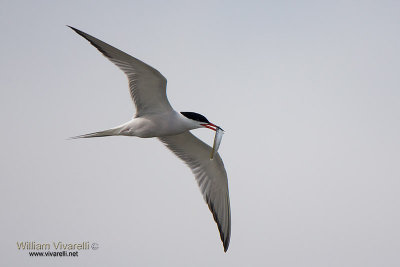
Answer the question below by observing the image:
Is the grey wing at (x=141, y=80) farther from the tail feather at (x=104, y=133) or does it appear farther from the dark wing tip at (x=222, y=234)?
the dark wing tip at (x=222, y=234)

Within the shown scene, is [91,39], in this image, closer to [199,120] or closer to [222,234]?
[199,120]

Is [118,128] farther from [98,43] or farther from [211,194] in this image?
[211,194]

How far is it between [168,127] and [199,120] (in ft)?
1.57

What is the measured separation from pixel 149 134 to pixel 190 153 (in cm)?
136

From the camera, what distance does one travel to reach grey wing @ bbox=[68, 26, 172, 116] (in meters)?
6.65

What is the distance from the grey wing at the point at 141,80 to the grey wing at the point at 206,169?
1.13 m

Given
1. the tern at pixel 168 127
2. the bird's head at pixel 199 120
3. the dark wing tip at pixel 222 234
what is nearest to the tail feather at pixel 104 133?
the tern at pixel 168 127

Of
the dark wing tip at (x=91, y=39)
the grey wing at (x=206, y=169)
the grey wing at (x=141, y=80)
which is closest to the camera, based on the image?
the dark wing tip at (x=91, y=39)

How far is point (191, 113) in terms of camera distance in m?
7.38

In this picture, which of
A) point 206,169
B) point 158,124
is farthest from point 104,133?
point 206,169

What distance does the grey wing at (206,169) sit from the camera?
8.39m

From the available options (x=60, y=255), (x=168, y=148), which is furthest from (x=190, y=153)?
(x=60, y=255)

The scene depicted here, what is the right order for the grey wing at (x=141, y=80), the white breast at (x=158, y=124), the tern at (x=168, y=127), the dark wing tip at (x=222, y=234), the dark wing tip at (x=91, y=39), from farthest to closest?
the dark wing tip at (x=222, y=234)
the white breast at (x=158, y=124)
the tern at (x=168, y=127)
the grey wing at (x=141, y=80)
the dark wing tip at (x=91, y=39)

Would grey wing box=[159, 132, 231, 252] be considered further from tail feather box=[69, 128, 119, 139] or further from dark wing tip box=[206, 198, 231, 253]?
tail feather box=[69, 128, 119, 139]
